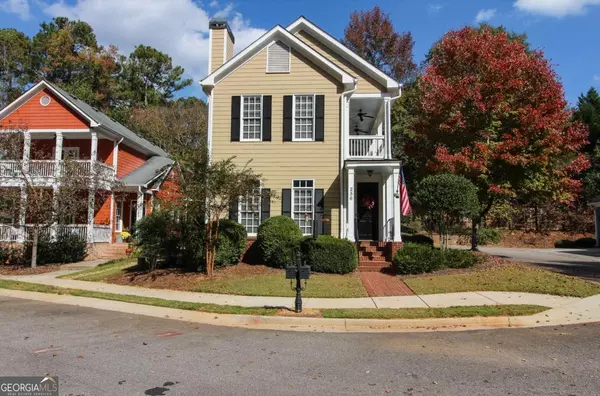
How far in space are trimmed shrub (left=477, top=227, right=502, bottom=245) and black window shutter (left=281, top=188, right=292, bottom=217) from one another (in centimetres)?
1811

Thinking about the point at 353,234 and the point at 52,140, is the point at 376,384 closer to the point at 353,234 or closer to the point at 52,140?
the point at 353,234

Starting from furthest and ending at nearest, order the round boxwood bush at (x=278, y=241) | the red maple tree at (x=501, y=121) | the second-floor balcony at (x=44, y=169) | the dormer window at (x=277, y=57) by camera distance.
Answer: the second-floor balcony at (x=44, y=169)
the dormer window at (x=277, y=57)
the red maple tree at (x=501, y=121)
the round boxwood bush at (x=278, y=241)

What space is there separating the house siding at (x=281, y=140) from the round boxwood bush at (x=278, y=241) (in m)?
1.71

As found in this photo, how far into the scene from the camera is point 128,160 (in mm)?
26297

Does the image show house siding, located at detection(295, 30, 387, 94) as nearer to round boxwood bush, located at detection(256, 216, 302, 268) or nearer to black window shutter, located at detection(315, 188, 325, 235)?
black window shutter, located at detection(315, 188, 325, 235)

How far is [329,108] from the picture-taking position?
1675 centimetres

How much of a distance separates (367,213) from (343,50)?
6537 millimetres

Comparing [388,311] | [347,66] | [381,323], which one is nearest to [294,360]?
[381,323]

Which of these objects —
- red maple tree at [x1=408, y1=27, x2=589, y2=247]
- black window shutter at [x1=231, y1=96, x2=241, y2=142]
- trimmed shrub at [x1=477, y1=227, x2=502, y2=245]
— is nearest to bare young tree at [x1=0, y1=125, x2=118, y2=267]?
black window shutter at [x1=231, y1=96, x2=241, y2=142]

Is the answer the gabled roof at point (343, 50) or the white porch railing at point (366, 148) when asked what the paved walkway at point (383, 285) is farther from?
the gabled roof at point (343, 50)

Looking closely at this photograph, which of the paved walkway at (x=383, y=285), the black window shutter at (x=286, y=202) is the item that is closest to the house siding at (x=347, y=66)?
the black window shutter at (x=286, y=202)

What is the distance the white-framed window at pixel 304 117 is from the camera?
55.0 feet

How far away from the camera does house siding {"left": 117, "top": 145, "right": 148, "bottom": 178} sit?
2520 cm

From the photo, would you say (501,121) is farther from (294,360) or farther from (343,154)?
(294,360)
